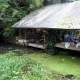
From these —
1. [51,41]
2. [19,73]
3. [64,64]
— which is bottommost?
[64,64]

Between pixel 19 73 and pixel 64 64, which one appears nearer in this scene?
pixel 19 73

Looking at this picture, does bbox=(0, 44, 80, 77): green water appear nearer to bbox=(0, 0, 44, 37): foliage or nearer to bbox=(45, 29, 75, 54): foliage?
bbox=(45, 29, 75, 54): foliage

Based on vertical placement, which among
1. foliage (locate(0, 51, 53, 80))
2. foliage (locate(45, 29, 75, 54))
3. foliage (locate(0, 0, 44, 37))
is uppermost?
foliage (locate(0, 0, 44, 37))

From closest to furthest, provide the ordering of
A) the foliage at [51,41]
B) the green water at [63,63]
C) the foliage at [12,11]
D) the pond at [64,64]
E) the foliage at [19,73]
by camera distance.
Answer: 1. the foliage at [19,73]
2. the pond at [64,64]
3. the green water at [63,63]
4. the foliage at [51,41]
5. the foliage at [12,11]

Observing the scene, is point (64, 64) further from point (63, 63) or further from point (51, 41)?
point (51, 41)

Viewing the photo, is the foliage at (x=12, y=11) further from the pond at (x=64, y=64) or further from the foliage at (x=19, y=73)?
the foliage at (x=19, y=73)

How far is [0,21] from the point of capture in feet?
48.1

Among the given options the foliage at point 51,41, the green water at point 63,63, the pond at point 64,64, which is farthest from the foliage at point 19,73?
the foliage at point 51,41

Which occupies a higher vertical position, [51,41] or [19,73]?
[51,41]

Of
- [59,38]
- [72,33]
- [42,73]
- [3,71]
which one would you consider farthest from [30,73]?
[72,33]

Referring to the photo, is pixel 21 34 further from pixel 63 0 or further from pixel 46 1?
pixel 63 0

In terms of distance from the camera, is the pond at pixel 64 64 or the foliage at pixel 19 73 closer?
the foliage at pixel 19 73

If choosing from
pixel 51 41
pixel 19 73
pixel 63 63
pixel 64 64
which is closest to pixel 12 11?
pixel 51 41

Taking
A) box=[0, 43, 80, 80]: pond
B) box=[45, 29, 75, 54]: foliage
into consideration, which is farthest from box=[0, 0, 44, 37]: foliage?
box=[0, 43, 80, 80]: pond
